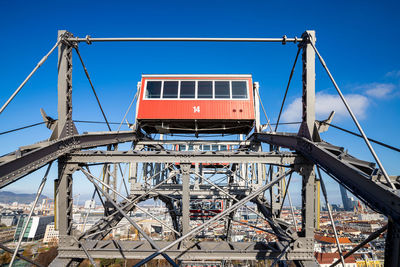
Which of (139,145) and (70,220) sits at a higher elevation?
(139,145)

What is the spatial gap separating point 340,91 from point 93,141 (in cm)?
664

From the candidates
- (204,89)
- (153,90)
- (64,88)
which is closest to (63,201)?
(64,88)

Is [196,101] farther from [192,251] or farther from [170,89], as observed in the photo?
[192,251]

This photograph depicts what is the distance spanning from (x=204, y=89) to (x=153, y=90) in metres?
2.66

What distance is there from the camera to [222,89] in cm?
1202

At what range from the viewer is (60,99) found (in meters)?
5.87

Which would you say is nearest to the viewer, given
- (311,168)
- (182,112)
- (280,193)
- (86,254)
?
(86,254)

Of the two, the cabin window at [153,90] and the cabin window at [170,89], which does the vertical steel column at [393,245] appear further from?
the cabin window at [153,90]

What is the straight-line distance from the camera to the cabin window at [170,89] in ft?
39.3

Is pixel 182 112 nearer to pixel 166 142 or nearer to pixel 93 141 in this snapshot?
pixel 166 142

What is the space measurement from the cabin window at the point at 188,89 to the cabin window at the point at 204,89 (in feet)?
0.86

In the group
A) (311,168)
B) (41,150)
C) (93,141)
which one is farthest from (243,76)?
(41,150)

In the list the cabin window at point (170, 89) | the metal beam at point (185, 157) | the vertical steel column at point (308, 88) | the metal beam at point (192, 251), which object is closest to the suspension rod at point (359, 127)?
the vertical steel column at point (308, 88)

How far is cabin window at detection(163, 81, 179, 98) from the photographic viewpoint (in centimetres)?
1199
